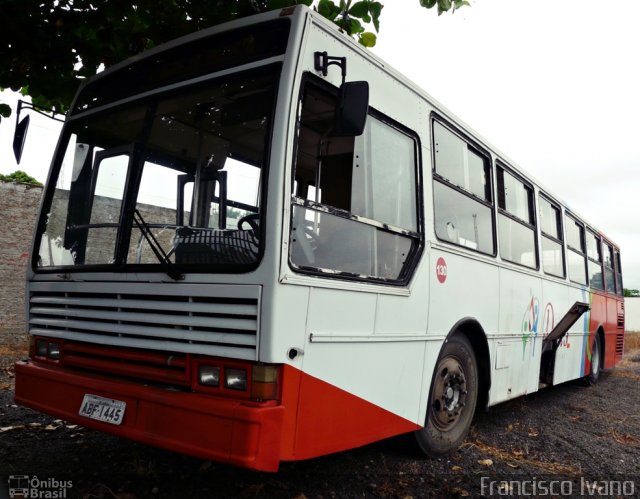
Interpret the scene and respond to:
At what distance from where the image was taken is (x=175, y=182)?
3.41 meters

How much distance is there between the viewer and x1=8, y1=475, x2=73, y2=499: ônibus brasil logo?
3.16 metres

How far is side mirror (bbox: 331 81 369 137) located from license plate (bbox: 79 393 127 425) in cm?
192

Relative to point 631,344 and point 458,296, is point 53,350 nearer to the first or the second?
point 458,296

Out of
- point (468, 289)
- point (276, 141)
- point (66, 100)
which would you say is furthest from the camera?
point (66, 100)

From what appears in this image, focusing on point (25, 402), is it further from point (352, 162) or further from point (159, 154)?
point (352, 162)

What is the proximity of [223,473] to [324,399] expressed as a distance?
1149 millimetres

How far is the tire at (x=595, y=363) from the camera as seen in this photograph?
28.9ft

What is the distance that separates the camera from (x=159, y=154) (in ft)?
11.2

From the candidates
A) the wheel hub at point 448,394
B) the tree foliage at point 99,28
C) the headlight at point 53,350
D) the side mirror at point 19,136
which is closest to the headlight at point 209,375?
the headlight at point 53,350

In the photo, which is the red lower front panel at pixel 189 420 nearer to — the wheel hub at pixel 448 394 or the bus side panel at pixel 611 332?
the wheel hub at pixel 448 394

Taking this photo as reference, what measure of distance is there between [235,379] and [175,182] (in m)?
1.34

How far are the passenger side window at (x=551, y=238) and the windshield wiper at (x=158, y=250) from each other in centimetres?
469

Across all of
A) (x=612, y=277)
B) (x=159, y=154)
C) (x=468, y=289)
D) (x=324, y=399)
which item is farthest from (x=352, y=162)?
(x=612, y=277)

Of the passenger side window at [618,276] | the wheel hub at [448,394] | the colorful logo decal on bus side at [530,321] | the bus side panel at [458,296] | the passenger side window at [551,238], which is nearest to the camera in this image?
the bus side panel at [458,296]
